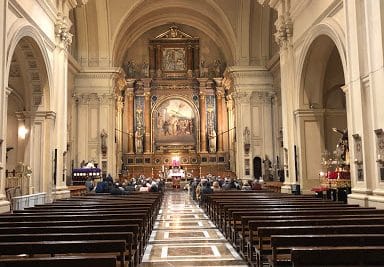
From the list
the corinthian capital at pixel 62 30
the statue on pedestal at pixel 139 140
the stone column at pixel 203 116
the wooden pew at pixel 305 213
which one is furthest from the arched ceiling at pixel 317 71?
the statue on pedestal at pixel 139 140

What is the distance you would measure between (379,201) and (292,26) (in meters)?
8.51

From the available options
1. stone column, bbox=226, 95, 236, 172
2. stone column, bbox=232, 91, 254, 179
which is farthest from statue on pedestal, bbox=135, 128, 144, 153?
stone column, bbox=232, 91, 254, 179

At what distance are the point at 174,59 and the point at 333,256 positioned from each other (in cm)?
3014

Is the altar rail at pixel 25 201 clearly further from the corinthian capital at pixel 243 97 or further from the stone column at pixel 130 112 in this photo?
the stone column at pixel 130 112

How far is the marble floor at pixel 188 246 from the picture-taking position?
662 cm

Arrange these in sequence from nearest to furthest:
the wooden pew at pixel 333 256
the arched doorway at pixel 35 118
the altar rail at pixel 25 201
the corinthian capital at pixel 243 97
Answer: the wooden pew at pixel 333 256
the altar rail at pixel 25 201
the arched doorway at pixel 35 118
the corinthian capital at pixel 243 97

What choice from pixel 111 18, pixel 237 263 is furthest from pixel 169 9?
pixel 237 263

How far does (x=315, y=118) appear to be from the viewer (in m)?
15.1

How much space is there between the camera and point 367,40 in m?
9.63

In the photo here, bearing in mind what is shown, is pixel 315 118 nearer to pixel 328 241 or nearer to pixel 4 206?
pixel 4 206

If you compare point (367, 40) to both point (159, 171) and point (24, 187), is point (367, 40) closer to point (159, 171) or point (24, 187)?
point (24, 187)

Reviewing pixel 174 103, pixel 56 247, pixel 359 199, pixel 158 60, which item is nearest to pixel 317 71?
pixel 359 199

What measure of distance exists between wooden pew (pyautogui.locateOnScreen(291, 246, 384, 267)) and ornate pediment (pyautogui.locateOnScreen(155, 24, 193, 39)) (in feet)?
97.6

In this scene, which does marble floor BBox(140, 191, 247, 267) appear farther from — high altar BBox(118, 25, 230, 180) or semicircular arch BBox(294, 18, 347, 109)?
high altar BBox(118, 25, 230, 180)
